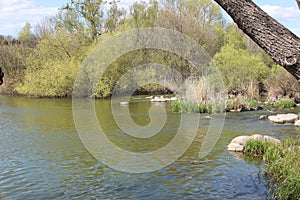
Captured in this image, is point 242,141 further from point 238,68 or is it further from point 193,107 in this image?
point 238,68

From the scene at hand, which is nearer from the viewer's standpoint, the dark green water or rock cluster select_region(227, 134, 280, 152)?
the dark green water

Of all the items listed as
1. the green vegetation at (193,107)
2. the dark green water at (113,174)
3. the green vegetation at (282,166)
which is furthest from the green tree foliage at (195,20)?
the green vegetation at (282,166)

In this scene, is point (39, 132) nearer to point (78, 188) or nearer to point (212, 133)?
point (212, 133)

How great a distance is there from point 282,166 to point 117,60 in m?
28.4

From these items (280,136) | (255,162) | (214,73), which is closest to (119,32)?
(214,73)

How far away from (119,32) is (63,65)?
597 centimetres

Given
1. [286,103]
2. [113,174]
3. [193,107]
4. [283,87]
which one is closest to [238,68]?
[283,87]

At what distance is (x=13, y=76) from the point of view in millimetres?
41750

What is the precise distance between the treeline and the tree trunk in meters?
28.1

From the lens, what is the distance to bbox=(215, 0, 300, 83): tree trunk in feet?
11.0

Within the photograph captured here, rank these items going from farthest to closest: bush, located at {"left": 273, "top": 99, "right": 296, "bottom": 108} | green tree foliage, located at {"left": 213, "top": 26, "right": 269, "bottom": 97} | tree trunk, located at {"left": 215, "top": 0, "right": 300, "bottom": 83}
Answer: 1. green tree foliage, located at {"left": 213, "top": 26, "right": 269, "bottom": 97}
2. bush, located at {"left": 273, "top": 99, "right": 296, "bottom": 108}
3. tree trunk, located at {"left": 215, "top": 0, "right": 300, "bottom": 83}

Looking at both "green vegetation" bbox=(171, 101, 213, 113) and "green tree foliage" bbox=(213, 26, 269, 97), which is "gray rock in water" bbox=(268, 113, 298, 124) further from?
"green tree foliage" bbox=(213, 26, 269, 97)

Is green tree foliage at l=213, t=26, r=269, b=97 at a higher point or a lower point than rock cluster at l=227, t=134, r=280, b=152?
higher

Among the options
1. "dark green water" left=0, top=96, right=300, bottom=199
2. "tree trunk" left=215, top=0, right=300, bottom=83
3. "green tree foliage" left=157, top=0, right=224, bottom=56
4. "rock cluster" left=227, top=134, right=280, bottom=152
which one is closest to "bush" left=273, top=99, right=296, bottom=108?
"dark green water" left=0, top=96, right=300, bottom=199
